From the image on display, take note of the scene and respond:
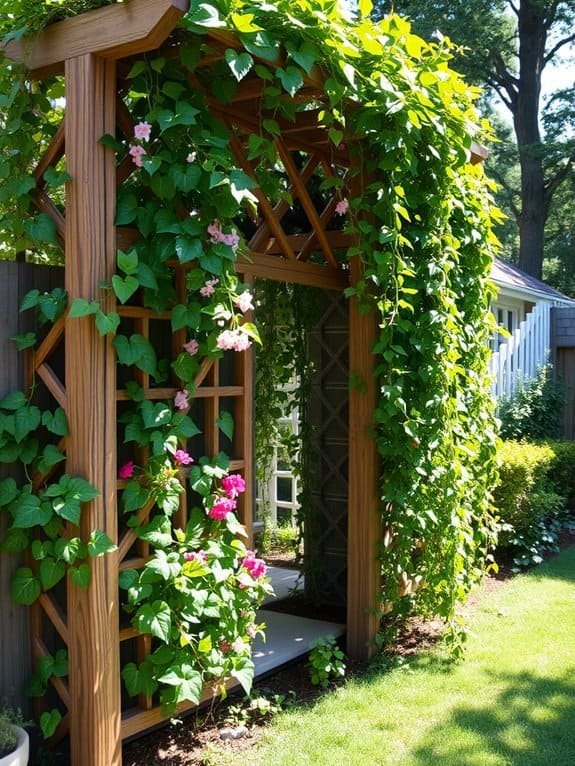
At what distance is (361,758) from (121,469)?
1467 mm

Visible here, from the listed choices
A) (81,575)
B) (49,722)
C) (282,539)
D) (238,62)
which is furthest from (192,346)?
(282,539)

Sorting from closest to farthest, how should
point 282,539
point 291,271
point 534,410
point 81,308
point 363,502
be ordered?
point 81,308 < point 291,271 < point 363,502 < point 282,539 < point 534,410

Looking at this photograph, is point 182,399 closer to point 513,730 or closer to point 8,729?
point 8,729

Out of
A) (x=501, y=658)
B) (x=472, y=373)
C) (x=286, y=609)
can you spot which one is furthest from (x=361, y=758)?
(x=472, y=373)

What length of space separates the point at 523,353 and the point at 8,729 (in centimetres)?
745

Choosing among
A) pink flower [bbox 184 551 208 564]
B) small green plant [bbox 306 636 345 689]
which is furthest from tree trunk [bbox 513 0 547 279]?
pink flower [bbox 184 551 208 564]

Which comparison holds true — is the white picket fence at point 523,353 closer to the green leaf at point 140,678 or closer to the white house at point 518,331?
the white house at point 518,331

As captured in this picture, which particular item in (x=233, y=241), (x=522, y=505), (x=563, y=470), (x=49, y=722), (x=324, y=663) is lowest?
(x=324, y=663)

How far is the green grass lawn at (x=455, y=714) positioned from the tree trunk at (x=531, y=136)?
41.7 ft

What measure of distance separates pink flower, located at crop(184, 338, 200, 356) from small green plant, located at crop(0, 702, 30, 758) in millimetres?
1366

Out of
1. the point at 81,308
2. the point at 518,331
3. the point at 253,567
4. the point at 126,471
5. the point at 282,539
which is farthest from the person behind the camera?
the point at 518,331

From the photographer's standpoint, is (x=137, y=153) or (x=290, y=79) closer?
(x=137, y=153)

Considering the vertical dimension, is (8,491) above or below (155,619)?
above

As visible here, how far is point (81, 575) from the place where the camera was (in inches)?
102
